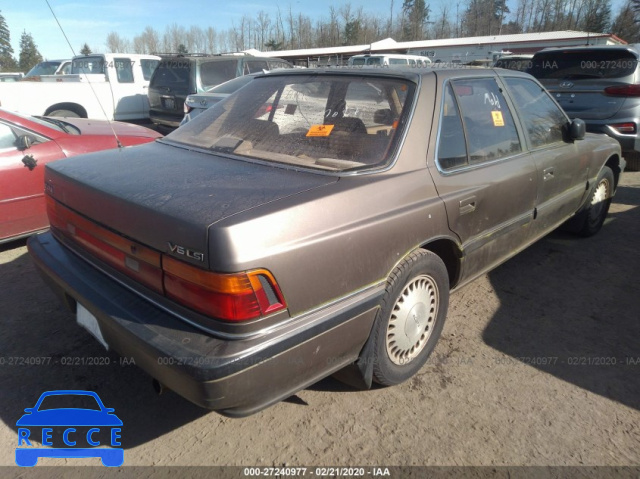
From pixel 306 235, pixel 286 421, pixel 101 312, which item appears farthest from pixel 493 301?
pixel 101 312

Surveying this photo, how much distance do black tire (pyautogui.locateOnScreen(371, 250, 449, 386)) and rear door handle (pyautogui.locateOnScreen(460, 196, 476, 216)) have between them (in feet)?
1.07

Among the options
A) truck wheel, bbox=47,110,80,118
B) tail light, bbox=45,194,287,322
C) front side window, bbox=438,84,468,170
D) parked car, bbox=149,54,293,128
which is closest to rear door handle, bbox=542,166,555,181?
front side window, bbox=438,84,468,170

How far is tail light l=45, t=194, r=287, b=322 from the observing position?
1691 mm

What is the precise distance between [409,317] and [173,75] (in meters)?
8.72

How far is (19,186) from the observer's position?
3949mm

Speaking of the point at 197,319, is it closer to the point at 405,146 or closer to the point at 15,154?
the point at 405,146

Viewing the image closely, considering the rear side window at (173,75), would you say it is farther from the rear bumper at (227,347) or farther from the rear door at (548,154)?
the rear bumper at (227,347)

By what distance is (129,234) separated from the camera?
196 centimetres

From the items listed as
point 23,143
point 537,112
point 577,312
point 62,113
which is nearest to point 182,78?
point 62,113

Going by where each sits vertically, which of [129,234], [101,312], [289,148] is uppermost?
[289,148]

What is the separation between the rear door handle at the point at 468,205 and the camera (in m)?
2.58

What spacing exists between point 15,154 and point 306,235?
136 inches

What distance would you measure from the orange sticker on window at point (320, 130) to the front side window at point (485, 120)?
2.69 ft

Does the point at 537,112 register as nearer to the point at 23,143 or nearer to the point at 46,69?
the point at 23,143
